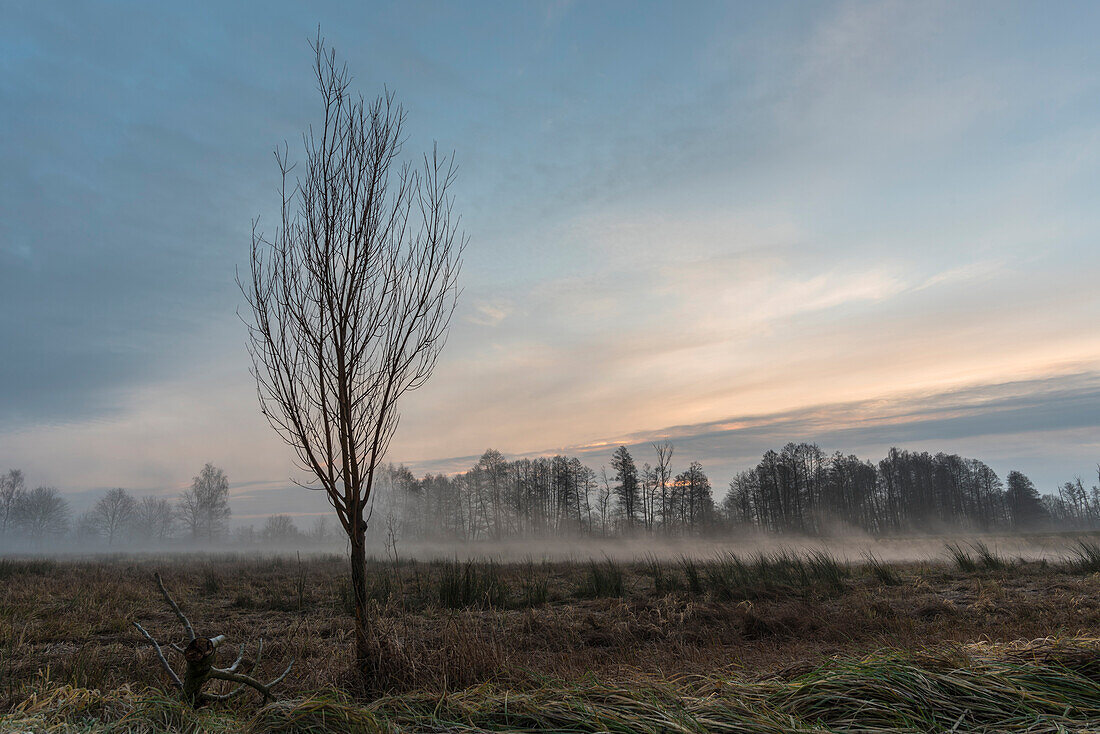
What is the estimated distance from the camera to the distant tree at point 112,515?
284 ft

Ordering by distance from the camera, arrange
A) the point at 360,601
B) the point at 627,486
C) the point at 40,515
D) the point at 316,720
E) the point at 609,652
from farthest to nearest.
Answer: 1. the point at 40,515
2. the point at 627,486
3. the point at 609,652
4. the point at 360,601
5. the point at 316,720

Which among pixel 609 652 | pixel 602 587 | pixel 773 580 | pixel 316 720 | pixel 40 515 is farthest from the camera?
pixel 40 515

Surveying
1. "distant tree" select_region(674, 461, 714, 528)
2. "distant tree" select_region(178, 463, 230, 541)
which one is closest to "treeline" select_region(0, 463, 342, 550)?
"distant tree" select_region(178, 463, 230, 541)

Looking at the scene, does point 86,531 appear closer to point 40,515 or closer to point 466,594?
point 40,515

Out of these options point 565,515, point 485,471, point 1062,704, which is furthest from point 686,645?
point 485,471

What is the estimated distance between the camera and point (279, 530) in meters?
96.1

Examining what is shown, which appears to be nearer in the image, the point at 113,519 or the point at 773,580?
the point at 773,580

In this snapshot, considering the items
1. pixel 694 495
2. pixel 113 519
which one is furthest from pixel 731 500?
pixel 113 519

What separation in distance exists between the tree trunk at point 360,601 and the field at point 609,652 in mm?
118

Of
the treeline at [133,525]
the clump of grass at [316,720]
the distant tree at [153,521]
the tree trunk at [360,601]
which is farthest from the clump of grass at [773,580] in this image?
the distant tree at [153,521]

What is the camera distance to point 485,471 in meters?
68.4

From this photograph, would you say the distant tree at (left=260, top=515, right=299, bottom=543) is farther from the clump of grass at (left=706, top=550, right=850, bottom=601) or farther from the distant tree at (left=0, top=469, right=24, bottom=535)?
the clump of grass at (left=706, top=550, right=850, bottom=601)

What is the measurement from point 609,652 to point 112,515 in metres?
112

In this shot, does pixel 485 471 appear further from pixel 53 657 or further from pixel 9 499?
pixel 9 499
